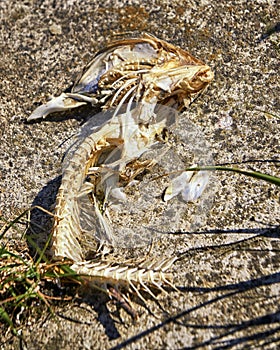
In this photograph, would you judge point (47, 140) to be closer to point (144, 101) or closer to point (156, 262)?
point (144, 101)

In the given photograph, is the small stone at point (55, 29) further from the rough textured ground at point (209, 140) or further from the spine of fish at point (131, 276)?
the spine of fish at point (131, 276)

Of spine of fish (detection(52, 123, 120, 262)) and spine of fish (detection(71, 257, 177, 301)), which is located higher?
spine of fish (detection(52, 123, 120, 262))

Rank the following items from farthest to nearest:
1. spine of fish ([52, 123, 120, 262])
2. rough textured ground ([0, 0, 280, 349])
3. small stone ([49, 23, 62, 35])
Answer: small stone ([49, 23, 62, 35]) < spine of fish ([52, 123, 120, 262]) < rough textured ground ([0, 0, 280, 349])

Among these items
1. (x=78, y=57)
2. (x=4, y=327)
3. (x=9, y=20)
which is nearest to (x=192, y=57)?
(x=78, y=57)

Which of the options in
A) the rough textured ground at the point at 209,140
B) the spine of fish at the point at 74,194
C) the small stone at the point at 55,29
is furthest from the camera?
the small stone at the point at 55,29

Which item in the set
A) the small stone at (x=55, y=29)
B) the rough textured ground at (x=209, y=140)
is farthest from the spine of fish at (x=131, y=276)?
the small stone at (x=55, y=29)

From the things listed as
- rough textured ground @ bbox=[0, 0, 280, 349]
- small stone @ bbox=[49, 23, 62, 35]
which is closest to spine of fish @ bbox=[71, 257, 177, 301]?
rough textured ground @ bbox=[0, 0, 280, 349]

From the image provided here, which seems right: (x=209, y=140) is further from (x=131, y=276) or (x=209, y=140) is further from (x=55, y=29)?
(x=55, y=29)

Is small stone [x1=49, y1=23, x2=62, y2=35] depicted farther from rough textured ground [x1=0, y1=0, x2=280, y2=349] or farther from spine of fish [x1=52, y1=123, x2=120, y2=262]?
spine of fish [x1=52, y1=123, x2=120, y2=262]
